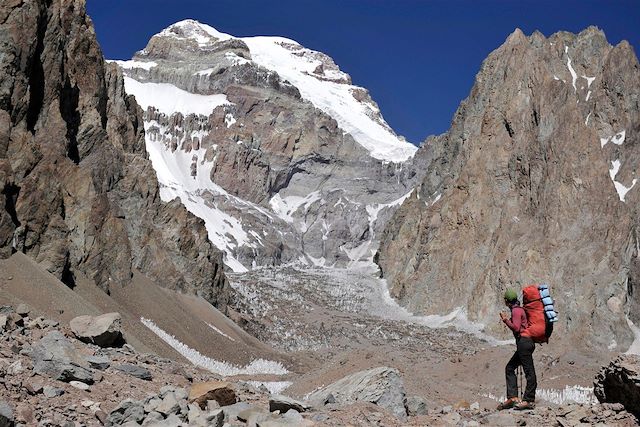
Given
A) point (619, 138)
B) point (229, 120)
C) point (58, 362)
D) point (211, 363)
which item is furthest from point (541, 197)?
point (229, 120)

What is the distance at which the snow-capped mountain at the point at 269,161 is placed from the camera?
156 meters

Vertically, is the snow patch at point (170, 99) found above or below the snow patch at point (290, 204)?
above

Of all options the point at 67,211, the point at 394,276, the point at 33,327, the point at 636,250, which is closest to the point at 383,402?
the point at 33,327

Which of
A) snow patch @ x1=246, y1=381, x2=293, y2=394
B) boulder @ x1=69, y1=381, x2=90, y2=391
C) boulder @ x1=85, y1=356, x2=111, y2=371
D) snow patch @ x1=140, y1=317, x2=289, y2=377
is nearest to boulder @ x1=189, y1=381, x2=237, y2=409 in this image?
boulder @ x1=69, y1=381, x2=90, y2=391

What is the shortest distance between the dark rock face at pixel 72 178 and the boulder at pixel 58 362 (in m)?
12.2

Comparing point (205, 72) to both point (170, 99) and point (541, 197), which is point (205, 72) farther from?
point (541, 197)

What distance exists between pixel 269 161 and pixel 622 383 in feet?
537

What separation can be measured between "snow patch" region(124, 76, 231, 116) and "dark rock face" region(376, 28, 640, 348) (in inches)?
3794

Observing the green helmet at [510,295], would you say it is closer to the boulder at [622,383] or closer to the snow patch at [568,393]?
the boulder at [622,383]

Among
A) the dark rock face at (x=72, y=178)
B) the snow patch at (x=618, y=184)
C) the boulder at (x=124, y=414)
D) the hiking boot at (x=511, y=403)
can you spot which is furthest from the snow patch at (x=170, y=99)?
the boulder at (x=124, y=414)

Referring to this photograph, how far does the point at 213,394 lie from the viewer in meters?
8.82

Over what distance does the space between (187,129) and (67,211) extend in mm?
146599

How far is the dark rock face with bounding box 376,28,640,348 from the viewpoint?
59344 millimetres

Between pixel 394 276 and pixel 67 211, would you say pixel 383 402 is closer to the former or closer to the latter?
pixel 67 211
